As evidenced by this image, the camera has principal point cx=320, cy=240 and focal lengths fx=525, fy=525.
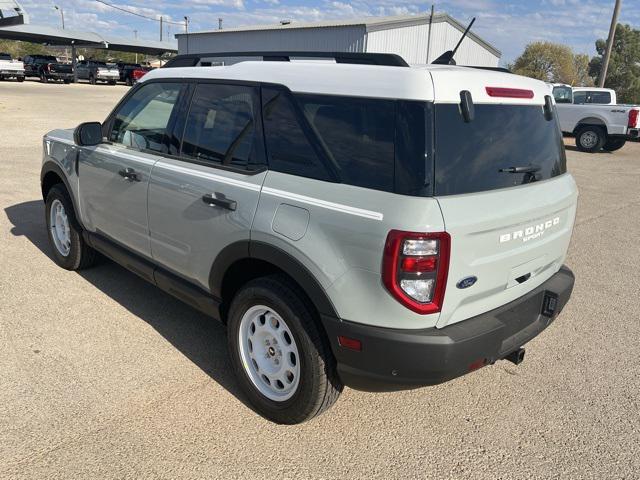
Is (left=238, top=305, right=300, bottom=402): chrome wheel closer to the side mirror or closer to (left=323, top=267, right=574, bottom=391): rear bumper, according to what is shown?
(left=323, top=267, right=574, bottom=391): rear bumper

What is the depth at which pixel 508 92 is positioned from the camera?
266cm

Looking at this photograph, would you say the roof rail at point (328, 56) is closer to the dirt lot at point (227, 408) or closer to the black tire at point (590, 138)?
the dirt lot at point (227, 408)

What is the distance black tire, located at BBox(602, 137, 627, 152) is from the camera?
17188 millimetres

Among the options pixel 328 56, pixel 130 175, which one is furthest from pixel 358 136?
pixel 130 175

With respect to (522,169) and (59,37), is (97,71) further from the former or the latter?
(522,169)

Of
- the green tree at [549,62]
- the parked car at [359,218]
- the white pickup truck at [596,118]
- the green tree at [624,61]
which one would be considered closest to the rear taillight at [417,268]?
the parked car at [359,218]

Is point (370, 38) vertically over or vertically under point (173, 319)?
over

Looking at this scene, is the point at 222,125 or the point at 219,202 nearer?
the point at 219,202

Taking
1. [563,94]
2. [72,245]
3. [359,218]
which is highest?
[563,94]

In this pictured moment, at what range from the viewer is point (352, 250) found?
2291 millimetres

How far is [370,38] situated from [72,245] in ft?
95.8

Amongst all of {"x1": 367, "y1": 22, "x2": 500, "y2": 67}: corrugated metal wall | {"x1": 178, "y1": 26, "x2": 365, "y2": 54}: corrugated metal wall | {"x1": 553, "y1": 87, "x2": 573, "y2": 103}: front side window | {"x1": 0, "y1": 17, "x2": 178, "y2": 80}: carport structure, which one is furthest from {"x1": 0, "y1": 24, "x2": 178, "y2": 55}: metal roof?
{"x1": 553, "y1": 87, "x2": 573, "y2": 103}: front side window

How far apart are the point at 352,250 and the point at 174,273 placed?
5.30 ft

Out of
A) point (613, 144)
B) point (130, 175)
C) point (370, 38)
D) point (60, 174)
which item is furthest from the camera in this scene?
point (370, 38)
